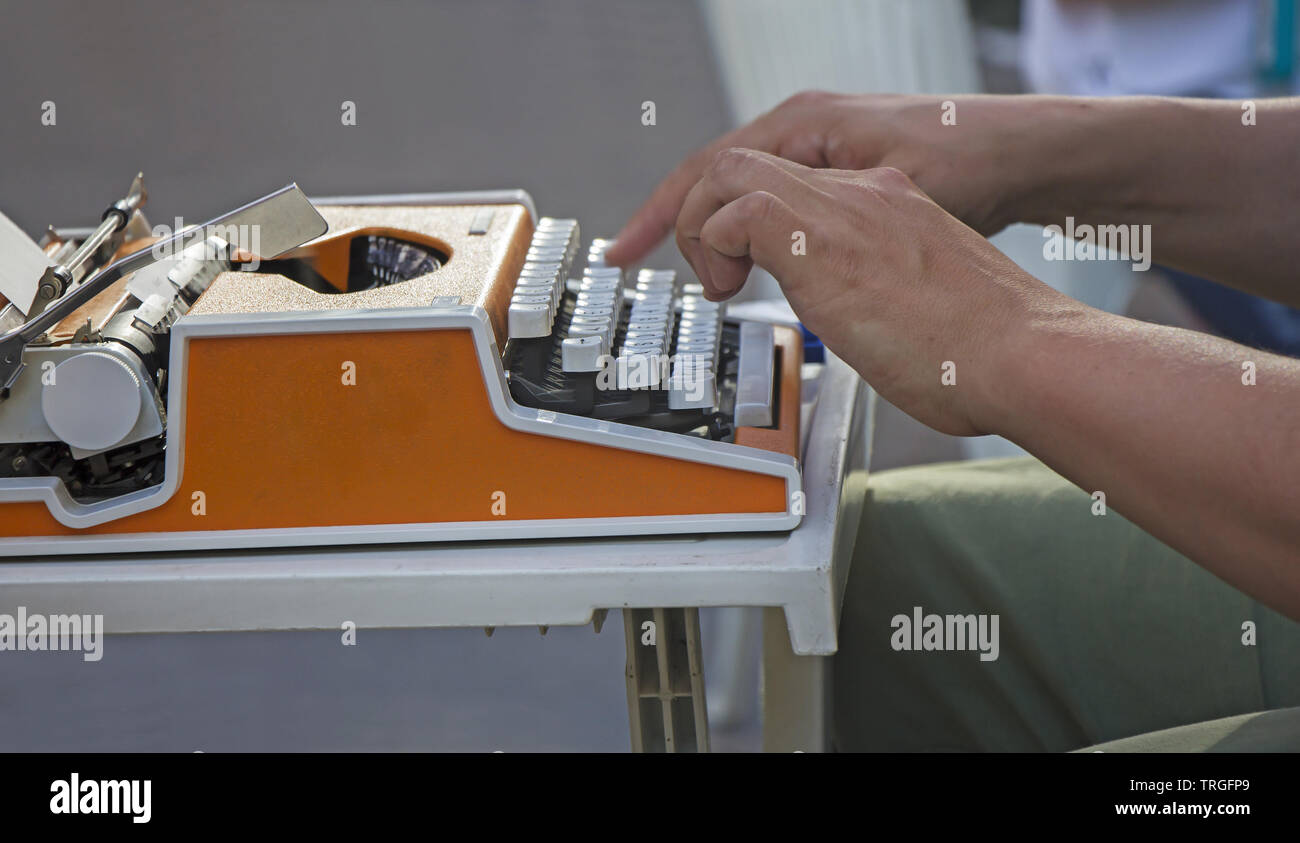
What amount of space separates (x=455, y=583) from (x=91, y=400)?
0.22 m

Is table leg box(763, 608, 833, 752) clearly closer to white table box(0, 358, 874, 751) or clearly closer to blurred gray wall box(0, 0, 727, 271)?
white table box(0, 358, 874, 751)

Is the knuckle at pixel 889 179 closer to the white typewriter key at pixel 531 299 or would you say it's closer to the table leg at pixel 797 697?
the white typewriter key at pixel 531 299

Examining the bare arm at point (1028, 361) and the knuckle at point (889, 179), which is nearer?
the bare arm at point (1028, 361)

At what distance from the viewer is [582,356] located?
68cm

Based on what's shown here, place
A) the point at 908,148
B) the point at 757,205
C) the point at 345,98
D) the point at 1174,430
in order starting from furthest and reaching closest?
1. the point at 345,98
2. the point at 908,148
3. the point at 757,205
4. the point at 1174,430

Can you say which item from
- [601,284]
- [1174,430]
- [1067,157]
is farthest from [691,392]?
[1067,157]

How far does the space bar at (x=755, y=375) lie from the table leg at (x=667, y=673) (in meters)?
0.12

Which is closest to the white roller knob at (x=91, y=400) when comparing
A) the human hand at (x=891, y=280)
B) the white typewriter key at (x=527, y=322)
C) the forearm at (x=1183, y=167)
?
the white typewriter key at (x=527, y=322)

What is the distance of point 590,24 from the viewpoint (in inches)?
68.2

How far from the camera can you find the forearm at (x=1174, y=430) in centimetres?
54

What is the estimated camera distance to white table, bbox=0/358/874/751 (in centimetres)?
61

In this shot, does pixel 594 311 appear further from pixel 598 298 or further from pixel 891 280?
pixel 891 280

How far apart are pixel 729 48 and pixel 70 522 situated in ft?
4.28

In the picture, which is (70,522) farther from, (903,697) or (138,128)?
(138,128)
